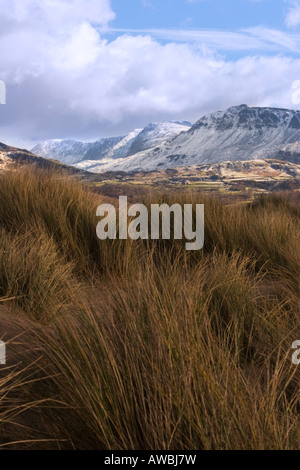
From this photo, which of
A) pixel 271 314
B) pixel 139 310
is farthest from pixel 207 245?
pixel 139 310

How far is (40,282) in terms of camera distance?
8.00ft

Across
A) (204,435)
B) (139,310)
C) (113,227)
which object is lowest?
(204,435)

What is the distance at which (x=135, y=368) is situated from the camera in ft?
4.29

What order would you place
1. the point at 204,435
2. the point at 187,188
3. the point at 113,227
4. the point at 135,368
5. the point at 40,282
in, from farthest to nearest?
1. the point at 187,188
2. the point at 113,227
3. the point at 40,282
4. the point at 135,368
5. the point at 204,435

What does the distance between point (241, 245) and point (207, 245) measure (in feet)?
1.07

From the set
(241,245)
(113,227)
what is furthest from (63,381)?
(241,245)

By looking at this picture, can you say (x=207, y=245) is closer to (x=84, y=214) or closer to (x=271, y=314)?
(x=84, y=214)

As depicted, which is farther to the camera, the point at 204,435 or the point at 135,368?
the point at 135,368

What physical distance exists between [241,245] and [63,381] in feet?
9.31
